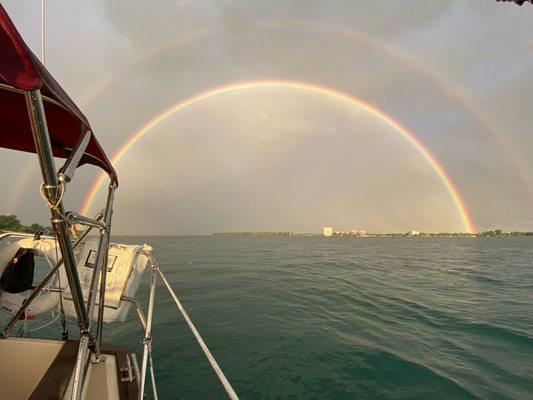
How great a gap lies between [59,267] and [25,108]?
206 cm

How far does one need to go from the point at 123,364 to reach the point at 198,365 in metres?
3.65

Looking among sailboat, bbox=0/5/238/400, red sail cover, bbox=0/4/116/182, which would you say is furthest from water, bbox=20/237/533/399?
red sail cover, bbox=0/4/116/182

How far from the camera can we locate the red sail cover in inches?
54.9

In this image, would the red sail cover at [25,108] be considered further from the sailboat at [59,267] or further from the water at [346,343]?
the water at [346,343]

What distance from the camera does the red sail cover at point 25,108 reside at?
4.58 ft

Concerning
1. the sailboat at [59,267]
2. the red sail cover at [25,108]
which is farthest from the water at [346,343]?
the red sail cover at [25,108]

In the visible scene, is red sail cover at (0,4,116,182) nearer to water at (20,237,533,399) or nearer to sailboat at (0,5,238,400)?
sailboat at (0,5,238,400)

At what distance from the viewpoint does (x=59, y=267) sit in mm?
3902

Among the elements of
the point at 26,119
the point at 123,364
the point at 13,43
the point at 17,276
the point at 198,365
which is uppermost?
the point at 26,119

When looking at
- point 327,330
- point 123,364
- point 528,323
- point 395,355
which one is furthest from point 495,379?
point 123,364

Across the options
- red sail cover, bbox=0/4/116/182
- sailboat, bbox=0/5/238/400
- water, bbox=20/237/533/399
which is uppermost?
red sail cover, bbox=0/4/116/182

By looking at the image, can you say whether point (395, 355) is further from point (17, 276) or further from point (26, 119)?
point (26, 119)

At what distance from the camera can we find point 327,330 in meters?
9.48

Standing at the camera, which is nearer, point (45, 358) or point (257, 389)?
point (45, 358)
